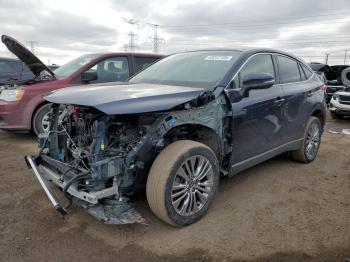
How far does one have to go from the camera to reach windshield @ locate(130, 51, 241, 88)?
3690mm

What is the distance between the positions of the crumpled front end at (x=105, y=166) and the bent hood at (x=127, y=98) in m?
0.18

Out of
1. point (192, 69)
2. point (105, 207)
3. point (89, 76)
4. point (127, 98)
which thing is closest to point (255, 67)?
point (192, 69)

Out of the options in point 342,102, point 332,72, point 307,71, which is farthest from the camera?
point 332,72

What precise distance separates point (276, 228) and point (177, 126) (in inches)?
54.4

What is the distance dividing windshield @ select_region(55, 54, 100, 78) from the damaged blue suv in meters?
2.96

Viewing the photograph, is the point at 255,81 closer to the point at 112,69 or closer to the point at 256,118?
the point at 256,118

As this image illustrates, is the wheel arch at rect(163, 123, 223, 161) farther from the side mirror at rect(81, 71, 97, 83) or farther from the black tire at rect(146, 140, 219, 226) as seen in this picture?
the side mirror at rect(81, 71, 97, 83)

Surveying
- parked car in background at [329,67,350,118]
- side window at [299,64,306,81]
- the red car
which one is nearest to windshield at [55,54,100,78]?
the red car

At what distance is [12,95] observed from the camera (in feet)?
21.2

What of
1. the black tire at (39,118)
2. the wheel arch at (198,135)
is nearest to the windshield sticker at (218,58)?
the wheel arch at (198,135)

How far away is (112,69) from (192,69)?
356 centimetres

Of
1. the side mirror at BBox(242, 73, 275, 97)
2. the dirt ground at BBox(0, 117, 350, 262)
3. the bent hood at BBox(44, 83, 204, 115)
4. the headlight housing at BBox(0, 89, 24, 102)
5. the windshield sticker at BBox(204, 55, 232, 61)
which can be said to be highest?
the windshield sticker at BBox(204, 55, 232, 61)

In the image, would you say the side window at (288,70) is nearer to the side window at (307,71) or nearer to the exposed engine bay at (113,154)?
the side window at (307,71)

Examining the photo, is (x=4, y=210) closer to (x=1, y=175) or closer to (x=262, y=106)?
(x=1, y=175)
